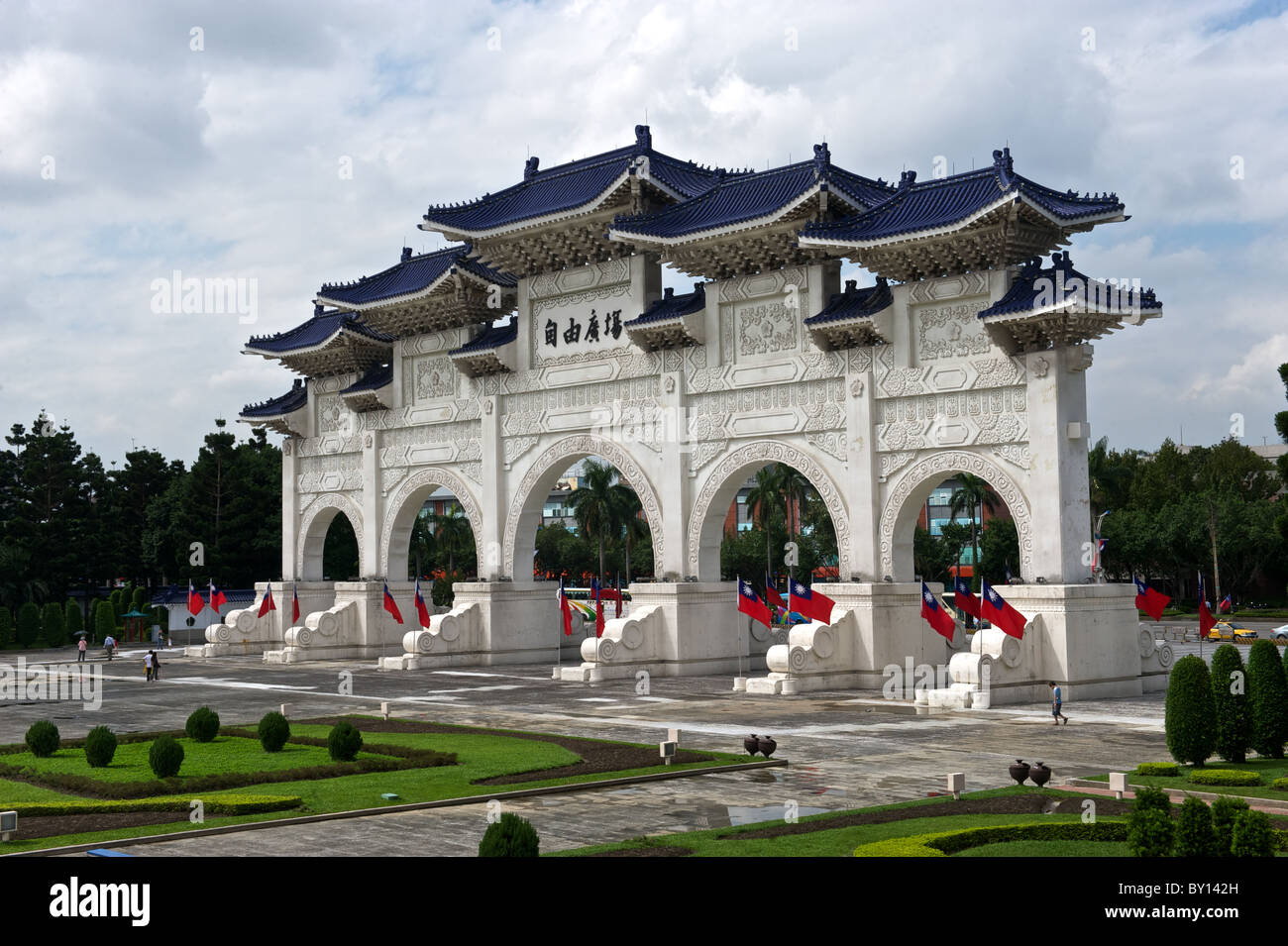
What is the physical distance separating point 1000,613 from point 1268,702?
8.04m

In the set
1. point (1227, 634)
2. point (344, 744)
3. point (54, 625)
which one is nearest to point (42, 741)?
point (344, 744)

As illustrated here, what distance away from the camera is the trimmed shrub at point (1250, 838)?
812cm

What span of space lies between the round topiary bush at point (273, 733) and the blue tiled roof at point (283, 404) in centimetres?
2568

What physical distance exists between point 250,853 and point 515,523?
78.0 feet

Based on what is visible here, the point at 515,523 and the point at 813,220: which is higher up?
the point at 813,220

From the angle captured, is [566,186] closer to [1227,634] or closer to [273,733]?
[273,733]

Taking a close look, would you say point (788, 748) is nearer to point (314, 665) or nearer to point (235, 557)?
point (314, 665)

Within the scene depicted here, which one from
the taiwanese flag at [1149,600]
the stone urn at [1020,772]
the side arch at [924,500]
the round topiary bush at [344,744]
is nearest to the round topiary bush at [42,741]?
the round topiary bush at [344,744]

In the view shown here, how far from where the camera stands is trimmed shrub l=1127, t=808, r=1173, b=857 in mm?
8539

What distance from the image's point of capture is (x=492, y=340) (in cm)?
3550

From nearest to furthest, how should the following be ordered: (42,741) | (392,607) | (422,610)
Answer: (42,741) → (422,610) → (392,607)

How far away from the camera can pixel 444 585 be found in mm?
75562

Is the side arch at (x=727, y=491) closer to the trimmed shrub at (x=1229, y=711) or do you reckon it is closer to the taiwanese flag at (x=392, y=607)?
the taiwanese flag at (x=392, y=607)
